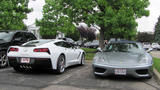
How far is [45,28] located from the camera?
2983 cm

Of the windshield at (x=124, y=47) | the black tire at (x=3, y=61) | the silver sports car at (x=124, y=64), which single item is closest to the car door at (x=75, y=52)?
the windshield at (x=124, y=47)

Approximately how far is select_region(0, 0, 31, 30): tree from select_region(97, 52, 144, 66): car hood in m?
12.5

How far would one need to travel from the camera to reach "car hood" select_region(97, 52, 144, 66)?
220 inches

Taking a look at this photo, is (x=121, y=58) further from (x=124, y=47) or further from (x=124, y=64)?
(x=124, y=47)

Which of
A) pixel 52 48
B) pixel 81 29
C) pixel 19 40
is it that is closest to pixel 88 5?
pixel 19 40

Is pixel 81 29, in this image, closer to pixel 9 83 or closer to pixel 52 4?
pixel 52 4

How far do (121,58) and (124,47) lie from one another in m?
1.09

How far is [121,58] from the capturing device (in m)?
5.85

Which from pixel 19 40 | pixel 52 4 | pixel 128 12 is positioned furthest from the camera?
pixel 52 4

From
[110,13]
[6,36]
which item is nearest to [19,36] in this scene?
[6,36]

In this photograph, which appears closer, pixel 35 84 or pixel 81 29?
pixel 35 84

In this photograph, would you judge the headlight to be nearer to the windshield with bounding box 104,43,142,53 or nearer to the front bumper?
the front bumper

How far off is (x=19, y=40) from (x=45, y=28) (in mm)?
21548

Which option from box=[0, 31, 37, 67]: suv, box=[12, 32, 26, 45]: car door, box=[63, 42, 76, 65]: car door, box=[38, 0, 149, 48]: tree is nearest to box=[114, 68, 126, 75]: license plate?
box=[63, 42, 76, 65]: car door
